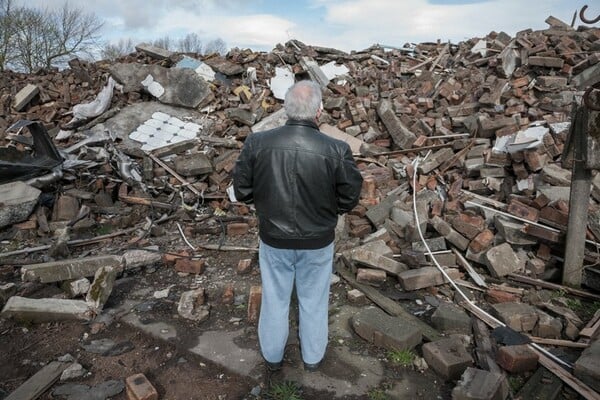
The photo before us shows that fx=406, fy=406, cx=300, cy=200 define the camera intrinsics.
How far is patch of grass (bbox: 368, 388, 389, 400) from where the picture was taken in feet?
10.4

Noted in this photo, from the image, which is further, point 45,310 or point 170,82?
point 170,82

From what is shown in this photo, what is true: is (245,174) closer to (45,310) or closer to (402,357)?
(402,357)

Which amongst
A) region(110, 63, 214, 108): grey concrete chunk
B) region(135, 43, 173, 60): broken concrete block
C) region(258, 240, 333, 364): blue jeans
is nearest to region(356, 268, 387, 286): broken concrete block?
region(258, 240, 333, 364): blue jeans

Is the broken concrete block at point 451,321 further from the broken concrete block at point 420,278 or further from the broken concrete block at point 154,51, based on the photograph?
the broken concrete block at point 154,51

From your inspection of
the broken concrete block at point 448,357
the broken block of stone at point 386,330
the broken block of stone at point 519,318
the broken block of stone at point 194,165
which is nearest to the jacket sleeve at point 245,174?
the broken block of stone at point 386,330

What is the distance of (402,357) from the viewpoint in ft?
11.6

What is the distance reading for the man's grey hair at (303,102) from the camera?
2.91 meters

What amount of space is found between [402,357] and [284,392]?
1.09 metres

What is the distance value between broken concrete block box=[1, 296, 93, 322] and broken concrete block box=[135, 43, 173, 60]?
9.21 m

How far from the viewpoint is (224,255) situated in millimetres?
5820

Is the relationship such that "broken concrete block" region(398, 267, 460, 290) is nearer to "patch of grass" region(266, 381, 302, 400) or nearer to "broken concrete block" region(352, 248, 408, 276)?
"broken concrete block" region(352, 248, 408, 276)

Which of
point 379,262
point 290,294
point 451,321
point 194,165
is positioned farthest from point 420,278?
point 194,165

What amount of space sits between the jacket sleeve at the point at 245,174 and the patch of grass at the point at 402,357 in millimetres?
1873

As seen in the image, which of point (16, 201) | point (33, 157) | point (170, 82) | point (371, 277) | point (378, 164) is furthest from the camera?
point (170, 82)
